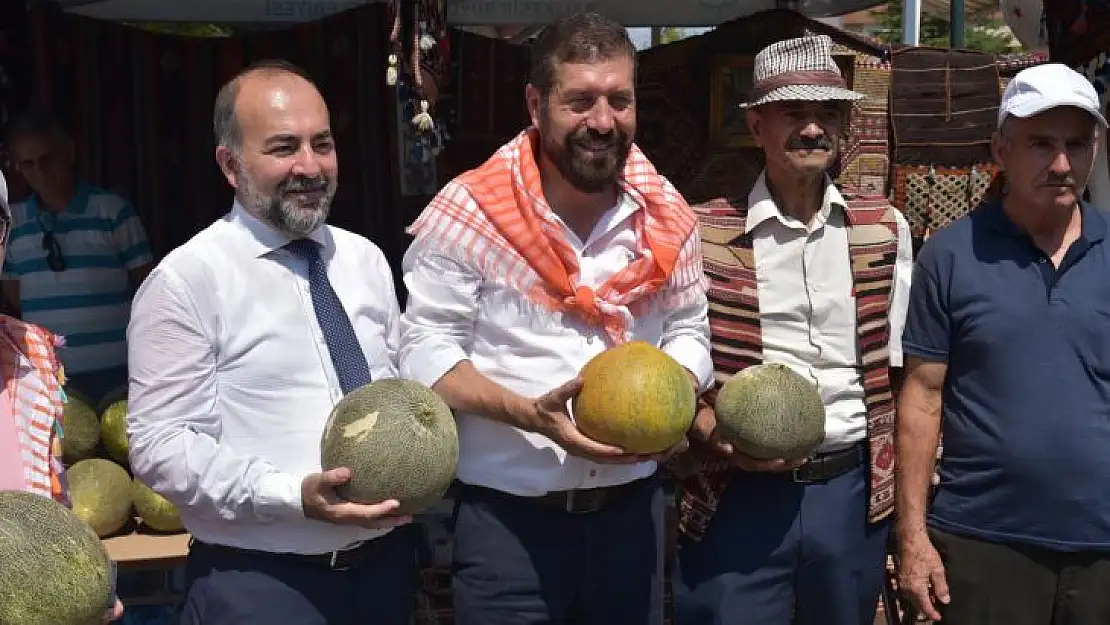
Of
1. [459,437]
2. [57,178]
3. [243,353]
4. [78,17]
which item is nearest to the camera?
[243,353]

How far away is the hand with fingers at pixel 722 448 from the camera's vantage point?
3.23 m

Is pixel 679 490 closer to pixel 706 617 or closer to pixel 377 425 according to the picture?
pixel 706 617

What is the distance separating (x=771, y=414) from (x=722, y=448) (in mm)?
267

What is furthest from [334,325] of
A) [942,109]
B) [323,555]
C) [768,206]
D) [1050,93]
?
[942,109]

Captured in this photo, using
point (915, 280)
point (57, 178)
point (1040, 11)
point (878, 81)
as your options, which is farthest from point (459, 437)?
point (1040, 11)

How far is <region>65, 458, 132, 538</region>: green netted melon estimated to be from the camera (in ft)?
14.3

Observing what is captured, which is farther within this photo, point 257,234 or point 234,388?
point 257,234

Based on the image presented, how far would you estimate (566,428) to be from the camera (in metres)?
2.76

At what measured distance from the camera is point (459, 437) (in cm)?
306

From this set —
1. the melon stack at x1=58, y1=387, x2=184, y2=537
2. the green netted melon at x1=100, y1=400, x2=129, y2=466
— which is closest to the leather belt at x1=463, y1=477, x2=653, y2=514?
the melon stack at x1=58, y1=387, x2=184, y2=537

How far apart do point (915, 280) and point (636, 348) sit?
105 cm

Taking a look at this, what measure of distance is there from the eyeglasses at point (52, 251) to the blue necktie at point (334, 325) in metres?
2.72

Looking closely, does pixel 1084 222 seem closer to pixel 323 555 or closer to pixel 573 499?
pixel 573 499

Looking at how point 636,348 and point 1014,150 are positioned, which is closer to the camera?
point 636,348
